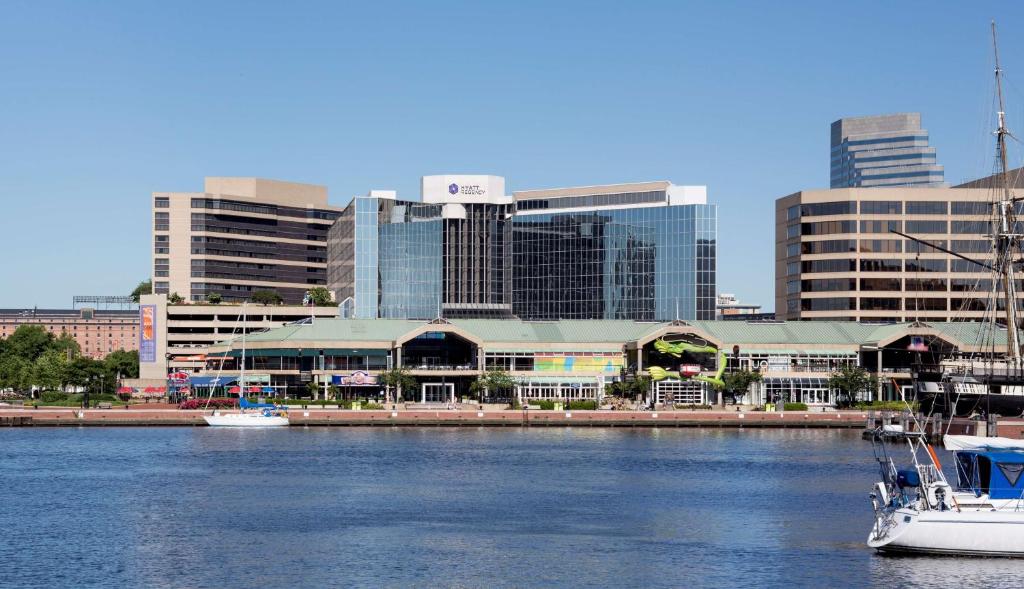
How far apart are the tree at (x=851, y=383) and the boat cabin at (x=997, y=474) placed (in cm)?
12396

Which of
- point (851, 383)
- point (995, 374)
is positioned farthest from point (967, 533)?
point (851, 383)

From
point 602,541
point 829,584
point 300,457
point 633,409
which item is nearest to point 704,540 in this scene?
point 602,541

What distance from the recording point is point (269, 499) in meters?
92.1

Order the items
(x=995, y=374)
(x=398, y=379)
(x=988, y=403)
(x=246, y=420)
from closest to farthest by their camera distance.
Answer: (x=988, y=403) < (x=995, y=374) < (x=246, y=420) < (x=398, y=379)

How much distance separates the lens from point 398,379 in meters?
195

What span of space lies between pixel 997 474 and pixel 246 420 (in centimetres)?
11941

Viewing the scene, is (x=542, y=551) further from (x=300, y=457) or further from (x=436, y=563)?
(x=300, y=457)

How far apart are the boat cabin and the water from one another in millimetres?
4116

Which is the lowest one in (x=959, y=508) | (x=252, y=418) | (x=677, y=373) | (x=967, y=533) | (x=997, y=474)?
(x=967, y=533)

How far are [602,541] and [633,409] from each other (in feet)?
384

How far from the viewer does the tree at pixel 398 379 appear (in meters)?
195

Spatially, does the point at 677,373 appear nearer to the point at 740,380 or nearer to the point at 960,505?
the point at 740,380

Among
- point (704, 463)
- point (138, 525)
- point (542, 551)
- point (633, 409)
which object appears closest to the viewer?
point (542, 551)

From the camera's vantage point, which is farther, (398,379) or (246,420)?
(398,379)
